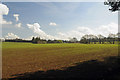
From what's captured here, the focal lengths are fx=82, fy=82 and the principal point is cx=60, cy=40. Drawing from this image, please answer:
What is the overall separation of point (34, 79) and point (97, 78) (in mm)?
5460

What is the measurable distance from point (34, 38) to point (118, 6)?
514 feet

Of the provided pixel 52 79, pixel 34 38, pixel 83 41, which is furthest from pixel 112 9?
pixel 34 38

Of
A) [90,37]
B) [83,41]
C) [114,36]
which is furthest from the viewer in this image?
[90,37]

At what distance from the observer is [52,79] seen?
722 cm

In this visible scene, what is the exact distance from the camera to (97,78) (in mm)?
6715

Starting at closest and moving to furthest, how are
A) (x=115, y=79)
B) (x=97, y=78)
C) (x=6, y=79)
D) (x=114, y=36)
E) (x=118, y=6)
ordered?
1. (x=115, y=79)
2. (x=97, y=78)
3. (x=6, y=79)
4. (x=118, y=6)
5. (x=114, y=36)

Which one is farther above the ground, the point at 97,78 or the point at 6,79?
the point at 97,78

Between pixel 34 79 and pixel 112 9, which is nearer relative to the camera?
pixel 34 79

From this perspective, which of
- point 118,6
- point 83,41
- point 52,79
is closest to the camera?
point 52,79

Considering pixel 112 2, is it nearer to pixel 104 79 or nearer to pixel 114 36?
pixel 104 79

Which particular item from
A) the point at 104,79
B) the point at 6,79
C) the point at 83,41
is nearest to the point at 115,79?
the point at 104,79

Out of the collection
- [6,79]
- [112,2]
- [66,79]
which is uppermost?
[112,2]

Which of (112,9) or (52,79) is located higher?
(112,9)

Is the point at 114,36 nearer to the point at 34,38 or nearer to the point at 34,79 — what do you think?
the point at 34,38
